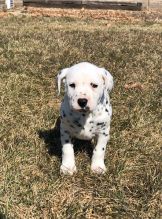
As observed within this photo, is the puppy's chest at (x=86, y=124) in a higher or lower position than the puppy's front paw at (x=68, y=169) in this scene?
higher

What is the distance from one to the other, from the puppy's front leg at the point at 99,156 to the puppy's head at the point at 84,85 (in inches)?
21.7

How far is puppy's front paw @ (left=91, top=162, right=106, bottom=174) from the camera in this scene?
228 inches

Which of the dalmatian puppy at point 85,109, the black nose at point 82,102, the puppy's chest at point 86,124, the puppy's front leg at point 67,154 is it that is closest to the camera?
the black nose at point 82,102

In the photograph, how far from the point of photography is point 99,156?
5.87 m

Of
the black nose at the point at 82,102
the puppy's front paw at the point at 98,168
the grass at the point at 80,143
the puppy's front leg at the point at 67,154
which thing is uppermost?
the black nose at the point at 82,102

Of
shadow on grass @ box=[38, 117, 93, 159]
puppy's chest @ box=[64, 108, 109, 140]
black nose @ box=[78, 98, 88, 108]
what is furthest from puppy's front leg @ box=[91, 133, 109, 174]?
black nose @ box=[78, 98, 88, 108]

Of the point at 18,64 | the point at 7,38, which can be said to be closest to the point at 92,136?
the point at 18,64

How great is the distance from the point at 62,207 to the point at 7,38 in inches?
386

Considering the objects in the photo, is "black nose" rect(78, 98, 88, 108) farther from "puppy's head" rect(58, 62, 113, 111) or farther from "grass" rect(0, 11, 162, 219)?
"grass" rect(0, 11, 162, 219)

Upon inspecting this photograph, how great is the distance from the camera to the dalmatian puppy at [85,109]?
515 centimetres

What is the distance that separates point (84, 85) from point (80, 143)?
1.59m

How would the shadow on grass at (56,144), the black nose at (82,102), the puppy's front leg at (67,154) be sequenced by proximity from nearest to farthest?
the black nose at (82,102) < the puppy's front leg at (67,154) < the shadow on grass at (56,144)

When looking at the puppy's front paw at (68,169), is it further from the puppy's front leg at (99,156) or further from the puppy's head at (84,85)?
the puppy's head at (84,85)

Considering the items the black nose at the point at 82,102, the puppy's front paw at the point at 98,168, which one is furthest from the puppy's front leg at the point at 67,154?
the black nose at the point at 82,102
